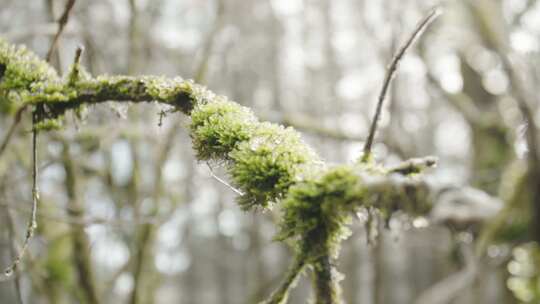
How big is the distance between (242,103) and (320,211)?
652 centimetres

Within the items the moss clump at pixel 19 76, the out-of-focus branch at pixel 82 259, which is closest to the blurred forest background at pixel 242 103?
the out-of-focus branch at pixel 82 259

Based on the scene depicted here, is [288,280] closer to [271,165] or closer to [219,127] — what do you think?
[271,165]

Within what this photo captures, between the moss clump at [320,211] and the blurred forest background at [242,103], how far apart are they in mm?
162

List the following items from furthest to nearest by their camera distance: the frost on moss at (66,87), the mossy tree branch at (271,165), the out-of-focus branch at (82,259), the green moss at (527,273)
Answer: the green moss at (527,273) → the out-of-focus branch at (82,259) → the frost on moss at (66,87) → the mossy tree branch at (271,165)

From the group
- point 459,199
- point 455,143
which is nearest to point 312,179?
point 459,199

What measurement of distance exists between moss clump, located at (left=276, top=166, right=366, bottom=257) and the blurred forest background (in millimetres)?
162

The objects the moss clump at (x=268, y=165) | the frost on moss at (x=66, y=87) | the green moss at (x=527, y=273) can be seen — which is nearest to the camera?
the moss clump at (x=268, y=165)

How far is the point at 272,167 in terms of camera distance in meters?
0.88

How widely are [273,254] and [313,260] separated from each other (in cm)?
1590

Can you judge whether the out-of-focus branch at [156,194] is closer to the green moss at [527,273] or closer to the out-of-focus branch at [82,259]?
the out-of-focus branch at [82,259]

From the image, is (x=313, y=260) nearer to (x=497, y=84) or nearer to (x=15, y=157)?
(x=15, y=157)

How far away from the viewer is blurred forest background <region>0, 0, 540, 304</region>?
10.9 ft

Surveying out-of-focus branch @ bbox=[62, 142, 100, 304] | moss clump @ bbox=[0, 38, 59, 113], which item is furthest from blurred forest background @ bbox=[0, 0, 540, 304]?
moss clump @ bbox=[0, 38, 59, 113]

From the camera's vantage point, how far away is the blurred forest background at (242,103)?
130 inches
